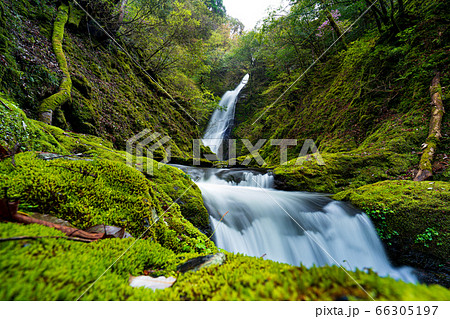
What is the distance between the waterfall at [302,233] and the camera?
3.89 metres

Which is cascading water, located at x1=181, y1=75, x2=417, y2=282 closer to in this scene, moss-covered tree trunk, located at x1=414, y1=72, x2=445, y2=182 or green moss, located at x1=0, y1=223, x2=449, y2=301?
moss-covered tree trunk, located at x1=414, y1=72, x2=445, y2=182

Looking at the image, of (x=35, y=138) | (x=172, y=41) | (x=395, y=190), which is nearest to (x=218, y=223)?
(x=35, y=138)

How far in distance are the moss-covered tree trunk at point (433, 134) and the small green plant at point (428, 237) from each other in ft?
6.48

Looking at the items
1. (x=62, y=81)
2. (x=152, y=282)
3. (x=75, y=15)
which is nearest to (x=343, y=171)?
(x=152, y=282)

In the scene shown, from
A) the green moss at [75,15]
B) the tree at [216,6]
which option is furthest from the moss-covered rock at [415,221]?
the tree at [216,6]

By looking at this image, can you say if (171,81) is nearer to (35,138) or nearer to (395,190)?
(35,138)

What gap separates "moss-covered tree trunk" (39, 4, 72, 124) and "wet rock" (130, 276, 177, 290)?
5598mm

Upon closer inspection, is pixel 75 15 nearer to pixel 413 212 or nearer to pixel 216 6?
pixel 413 212

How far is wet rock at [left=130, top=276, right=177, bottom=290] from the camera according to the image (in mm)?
921

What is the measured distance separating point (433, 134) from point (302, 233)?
199 inches

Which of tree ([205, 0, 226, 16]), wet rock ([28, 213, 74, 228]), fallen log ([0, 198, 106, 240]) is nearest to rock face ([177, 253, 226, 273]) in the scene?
fallen log ([0, 198, 106, 240])

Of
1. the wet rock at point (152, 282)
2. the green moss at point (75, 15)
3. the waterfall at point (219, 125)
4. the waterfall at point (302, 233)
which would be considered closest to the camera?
the wet rock at point (152, 282)

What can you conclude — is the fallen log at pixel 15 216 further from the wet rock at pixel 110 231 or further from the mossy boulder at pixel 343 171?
the mossy boulder at pixel 343 171

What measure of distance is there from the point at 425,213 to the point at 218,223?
14.3 feet
